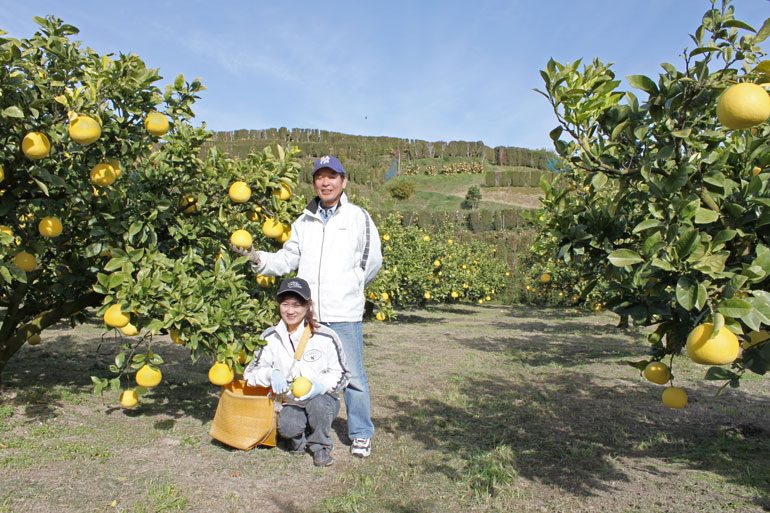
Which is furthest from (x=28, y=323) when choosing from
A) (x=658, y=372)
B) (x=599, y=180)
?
(x=658, y=372)

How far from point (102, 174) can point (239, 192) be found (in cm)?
68

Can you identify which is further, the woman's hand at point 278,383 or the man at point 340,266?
the man at point 340,266

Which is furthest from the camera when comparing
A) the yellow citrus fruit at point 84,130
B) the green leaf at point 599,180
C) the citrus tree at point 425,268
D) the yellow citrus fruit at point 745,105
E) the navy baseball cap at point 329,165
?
the citrus tree at point 425,268

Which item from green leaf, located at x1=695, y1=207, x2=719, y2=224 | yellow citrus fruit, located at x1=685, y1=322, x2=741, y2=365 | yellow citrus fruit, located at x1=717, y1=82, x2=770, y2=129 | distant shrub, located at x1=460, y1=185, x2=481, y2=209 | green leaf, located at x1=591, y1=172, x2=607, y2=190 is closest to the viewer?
yellow citrus fruit, located at x1=717, y1=82, x2=770, y2=129

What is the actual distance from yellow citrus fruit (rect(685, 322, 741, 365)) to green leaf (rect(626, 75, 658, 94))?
0.75 m

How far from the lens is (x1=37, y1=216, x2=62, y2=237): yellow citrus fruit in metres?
2.73

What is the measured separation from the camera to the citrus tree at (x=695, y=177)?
1.58 meters

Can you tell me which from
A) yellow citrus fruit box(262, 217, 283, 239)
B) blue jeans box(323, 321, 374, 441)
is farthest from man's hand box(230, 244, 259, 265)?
blue jeans box(323, 321, 374, 441)

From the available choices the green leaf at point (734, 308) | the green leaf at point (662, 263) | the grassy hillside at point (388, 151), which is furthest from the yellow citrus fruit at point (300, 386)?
the grassy hillside at point (388, 151)

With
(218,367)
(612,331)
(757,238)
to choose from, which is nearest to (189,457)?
(218,367)

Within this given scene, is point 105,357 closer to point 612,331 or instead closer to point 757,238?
point 757,238

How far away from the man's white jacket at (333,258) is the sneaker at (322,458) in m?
0.72

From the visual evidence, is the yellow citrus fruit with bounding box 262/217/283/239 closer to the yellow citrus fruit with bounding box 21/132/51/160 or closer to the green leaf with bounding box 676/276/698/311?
the yellow citrus fruit with bounding box 21/132/51/160

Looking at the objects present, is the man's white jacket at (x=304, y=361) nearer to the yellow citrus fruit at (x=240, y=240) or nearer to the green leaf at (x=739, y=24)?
the yellow citrus fruit at (x=240, y=240)
